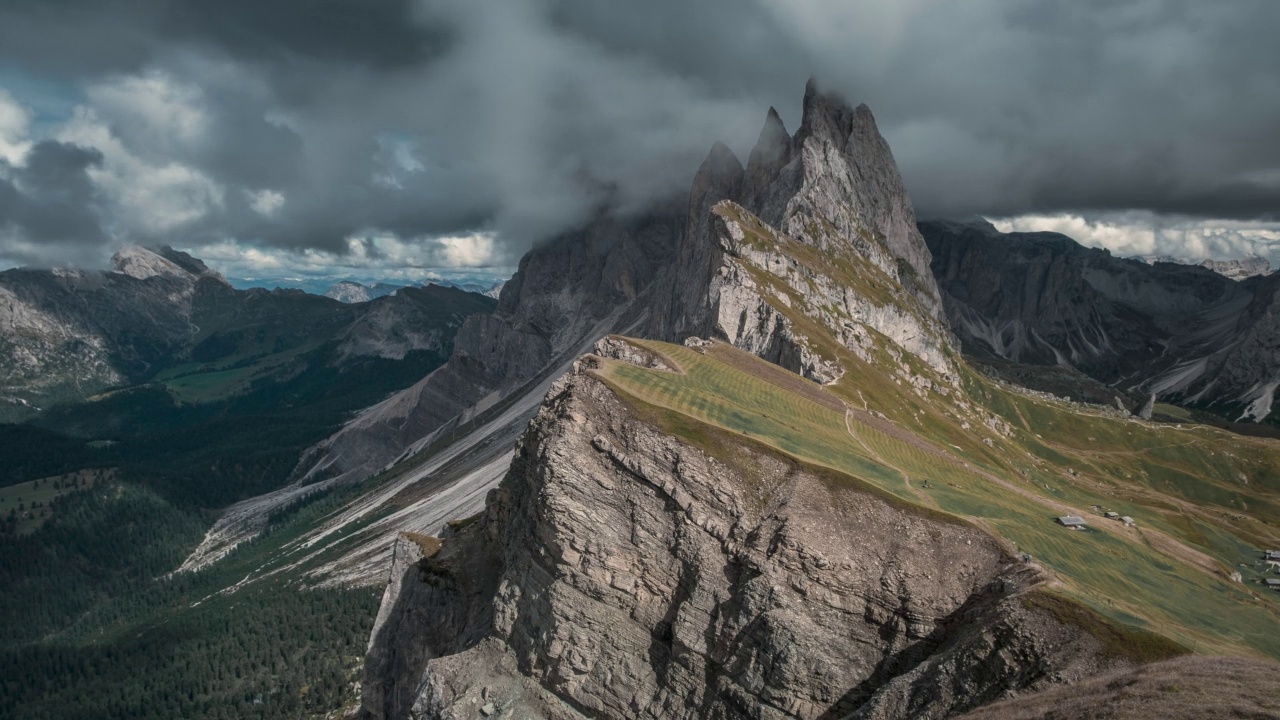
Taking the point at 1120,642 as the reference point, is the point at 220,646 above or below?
below

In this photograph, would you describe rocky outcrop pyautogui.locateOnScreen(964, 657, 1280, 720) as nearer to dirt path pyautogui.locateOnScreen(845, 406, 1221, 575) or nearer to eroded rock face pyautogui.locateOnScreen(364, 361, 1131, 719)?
eroded rock face pyautogui.locateOnScreen(364, 361, 1131, 719)

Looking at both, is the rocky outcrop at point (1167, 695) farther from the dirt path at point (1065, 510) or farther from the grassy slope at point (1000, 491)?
the dirt path at point (1065, 510)

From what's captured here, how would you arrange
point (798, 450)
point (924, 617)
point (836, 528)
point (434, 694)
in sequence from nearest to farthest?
point (924, 617) → point (836, 528) → point (434, 694) → point (798, 450)

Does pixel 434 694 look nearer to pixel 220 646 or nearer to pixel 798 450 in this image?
pixel 798 450

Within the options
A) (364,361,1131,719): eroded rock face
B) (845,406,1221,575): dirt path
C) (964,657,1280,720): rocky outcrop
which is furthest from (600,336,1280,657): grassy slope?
(964,657,1280,720): rocky outcrop

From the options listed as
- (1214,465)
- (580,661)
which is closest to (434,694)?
(580,661)

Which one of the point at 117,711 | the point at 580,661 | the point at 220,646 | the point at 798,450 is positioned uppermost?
the point at 798,450

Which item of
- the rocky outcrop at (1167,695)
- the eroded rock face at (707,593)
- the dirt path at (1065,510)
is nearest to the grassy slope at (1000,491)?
the dirt path at (1065,510)
